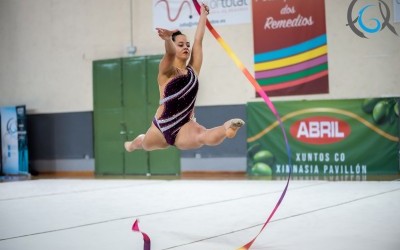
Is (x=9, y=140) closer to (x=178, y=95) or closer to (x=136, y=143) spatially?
(x=136, y=143)

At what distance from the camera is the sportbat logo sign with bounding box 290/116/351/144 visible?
419 inches

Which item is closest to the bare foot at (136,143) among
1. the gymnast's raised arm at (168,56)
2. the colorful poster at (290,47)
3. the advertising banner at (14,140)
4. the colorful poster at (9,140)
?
the gymnast's raised arm at (168,56)

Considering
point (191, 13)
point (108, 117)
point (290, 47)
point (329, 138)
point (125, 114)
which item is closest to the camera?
point (329, 138)

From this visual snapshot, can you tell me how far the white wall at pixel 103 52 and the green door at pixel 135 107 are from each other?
475 millimetres

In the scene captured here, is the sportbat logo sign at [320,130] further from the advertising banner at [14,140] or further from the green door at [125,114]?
the advertising banner at [14,140]

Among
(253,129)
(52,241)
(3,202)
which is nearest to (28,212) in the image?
(3,202)

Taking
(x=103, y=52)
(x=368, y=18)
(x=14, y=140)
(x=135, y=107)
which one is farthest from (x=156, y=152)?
(x=368, y=18)

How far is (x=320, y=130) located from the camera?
1080 cm

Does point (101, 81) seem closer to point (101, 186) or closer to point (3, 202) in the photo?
point (101, 186)

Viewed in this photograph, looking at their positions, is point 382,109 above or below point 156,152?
above

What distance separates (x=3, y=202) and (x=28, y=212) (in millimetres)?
1389

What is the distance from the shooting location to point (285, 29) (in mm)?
11172

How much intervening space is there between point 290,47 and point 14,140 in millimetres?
7816

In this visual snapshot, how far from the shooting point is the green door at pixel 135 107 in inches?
487
